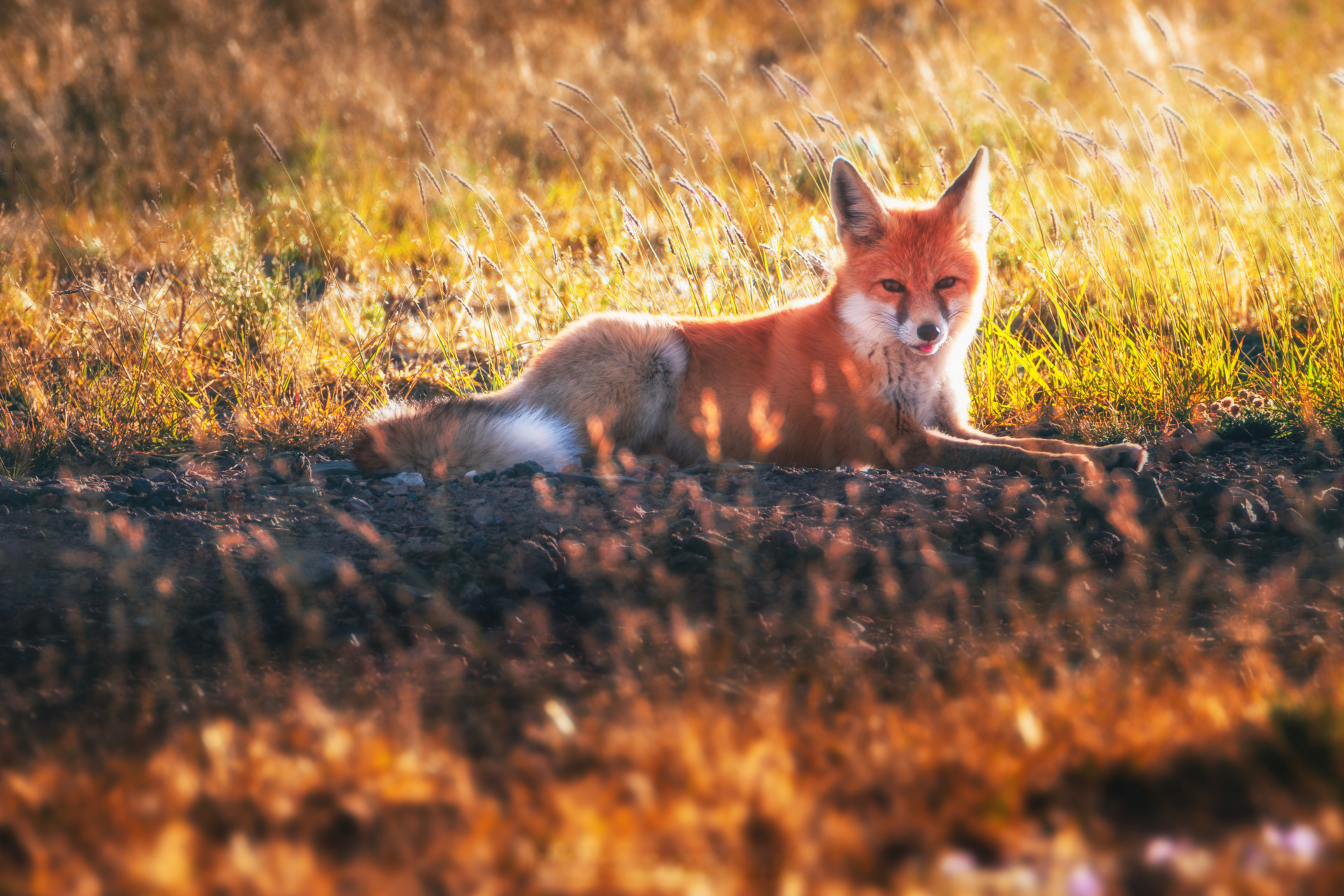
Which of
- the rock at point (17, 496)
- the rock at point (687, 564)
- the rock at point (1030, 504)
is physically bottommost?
the rock at point (17, 496)

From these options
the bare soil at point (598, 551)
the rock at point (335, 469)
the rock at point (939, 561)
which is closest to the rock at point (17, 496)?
the bare soil at point (598, 551)

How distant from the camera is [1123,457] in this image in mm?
3799

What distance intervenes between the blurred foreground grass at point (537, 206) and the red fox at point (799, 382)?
0.60 m

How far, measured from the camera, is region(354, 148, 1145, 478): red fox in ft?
13.3

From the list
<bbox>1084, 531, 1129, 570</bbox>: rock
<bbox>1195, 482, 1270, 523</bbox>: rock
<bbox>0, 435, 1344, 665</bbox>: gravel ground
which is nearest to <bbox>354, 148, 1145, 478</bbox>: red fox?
<bbox>0, 435, 1344, 665</bbox>: gravel ground

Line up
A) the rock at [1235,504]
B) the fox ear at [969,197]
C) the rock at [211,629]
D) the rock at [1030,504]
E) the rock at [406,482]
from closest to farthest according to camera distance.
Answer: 1. the rock at [211,629]
2. the rock at [1235,504]
3. the rock at [1030,504]
4. the rock at [406,482]
5. the fox ear at [969,197]

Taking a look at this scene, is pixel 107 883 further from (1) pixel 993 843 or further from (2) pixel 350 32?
(2) pixel 350 32

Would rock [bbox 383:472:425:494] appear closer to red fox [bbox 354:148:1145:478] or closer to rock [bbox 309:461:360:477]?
red fox [bbox 354:148:1145:478]

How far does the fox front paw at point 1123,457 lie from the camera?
3795 mm

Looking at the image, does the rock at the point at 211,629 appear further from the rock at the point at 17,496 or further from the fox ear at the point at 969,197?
the fox ear at the point at 969,197

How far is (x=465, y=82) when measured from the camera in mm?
11492

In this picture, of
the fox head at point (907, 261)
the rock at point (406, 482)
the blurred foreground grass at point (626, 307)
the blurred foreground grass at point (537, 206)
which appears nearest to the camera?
the blurred foreground grass at point (626, 307)

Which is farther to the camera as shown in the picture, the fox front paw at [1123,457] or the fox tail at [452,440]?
the fox tail at [452,440]

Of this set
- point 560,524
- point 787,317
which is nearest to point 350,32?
point 787,317
